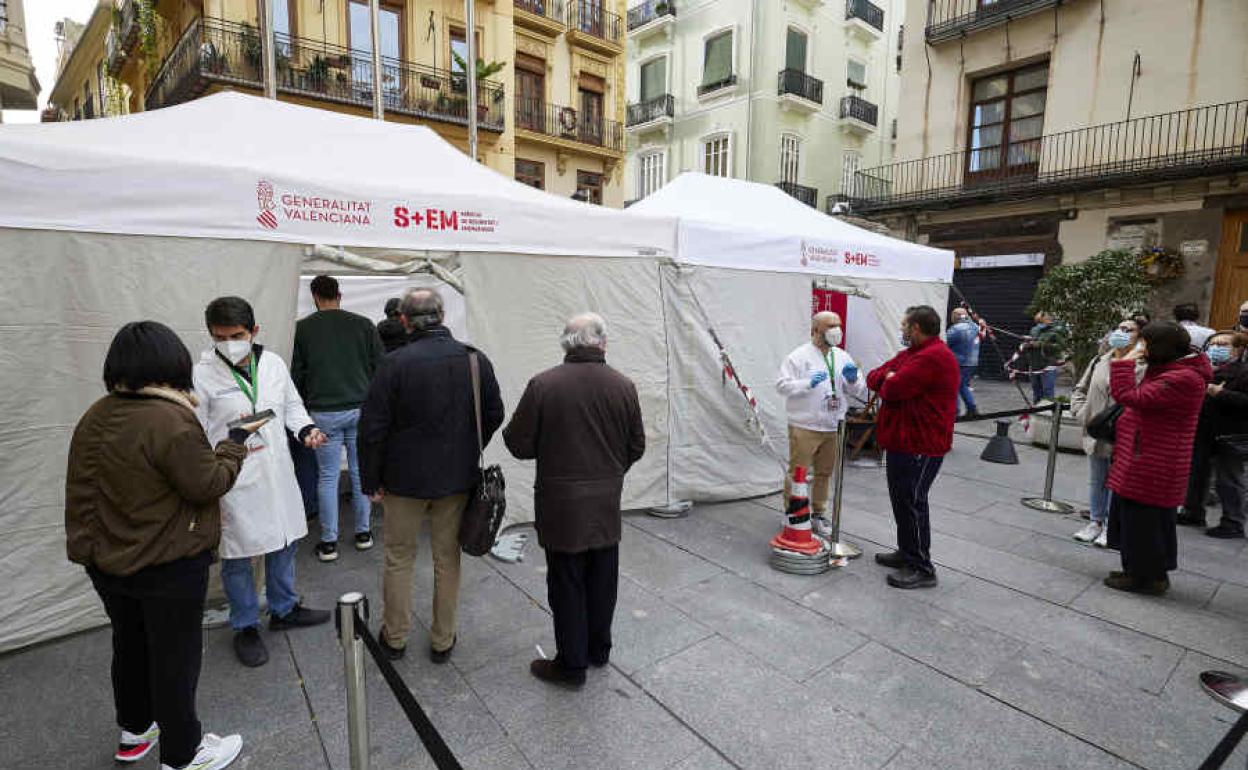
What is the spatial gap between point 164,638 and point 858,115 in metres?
25.3

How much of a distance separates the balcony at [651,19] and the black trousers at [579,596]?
945 inches

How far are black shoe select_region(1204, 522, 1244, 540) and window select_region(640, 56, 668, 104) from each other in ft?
71.6

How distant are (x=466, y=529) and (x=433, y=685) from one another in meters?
0.73

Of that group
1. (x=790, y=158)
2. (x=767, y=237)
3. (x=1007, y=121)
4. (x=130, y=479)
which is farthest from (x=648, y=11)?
(x=130, y=479)

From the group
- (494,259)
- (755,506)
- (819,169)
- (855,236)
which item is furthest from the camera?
(819,169)

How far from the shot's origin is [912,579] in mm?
3988

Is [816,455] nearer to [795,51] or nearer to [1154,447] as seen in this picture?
[1154,447]

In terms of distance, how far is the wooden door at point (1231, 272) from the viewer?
11.4 meters

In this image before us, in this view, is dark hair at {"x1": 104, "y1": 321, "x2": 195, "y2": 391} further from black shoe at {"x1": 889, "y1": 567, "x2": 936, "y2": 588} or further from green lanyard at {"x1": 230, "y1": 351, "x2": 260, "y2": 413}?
black shoe at {"x1": 889, "y1": 567, "x2": 936, "y2": 588}

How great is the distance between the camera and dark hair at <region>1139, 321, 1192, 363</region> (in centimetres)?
362

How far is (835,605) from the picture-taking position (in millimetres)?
3736

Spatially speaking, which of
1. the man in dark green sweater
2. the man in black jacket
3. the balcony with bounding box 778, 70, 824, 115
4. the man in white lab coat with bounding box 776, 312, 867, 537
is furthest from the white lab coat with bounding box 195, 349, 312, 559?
the balcony with bounding box 778, 70, 824, 115

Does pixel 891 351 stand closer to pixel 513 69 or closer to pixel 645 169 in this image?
pixel 513 69

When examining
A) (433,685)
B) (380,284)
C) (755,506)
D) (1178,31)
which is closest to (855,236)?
(755,506)
